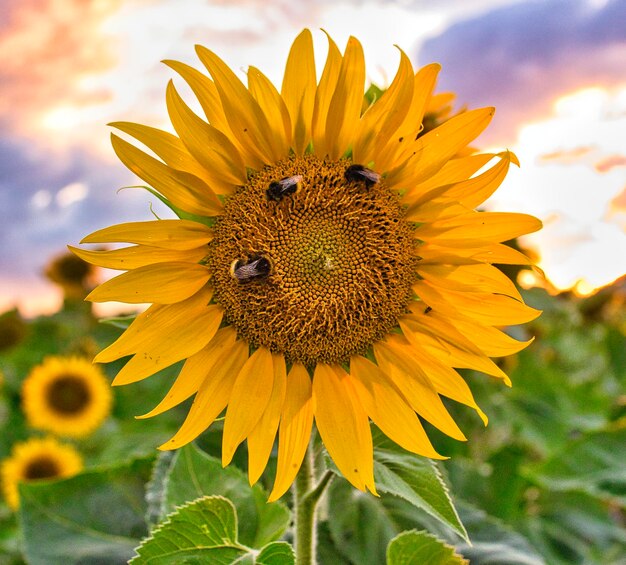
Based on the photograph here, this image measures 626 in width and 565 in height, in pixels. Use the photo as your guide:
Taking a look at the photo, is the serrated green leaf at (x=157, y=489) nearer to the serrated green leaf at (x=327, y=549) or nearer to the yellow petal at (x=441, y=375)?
the serrated green leaf at (x=327, y=549)

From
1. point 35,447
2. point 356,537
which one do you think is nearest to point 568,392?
point 356,537

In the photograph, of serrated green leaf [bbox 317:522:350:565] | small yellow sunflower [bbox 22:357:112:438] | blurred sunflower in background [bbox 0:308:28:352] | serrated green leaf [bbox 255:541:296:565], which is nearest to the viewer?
serrated green leaf [bbox 255:541:296:565]

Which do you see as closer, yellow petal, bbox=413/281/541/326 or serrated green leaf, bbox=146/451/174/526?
yellow petal, bbox=413/281/541/326

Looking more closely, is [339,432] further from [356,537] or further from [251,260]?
[356,537]

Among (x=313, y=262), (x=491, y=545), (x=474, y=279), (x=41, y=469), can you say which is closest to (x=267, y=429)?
(x=313, y=262)

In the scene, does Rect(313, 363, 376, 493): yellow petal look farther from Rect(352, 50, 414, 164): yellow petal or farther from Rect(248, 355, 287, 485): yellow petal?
Rect(352, 50, 414, 164): yellow petal

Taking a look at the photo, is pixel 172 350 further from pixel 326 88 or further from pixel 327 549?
pixel 327 549

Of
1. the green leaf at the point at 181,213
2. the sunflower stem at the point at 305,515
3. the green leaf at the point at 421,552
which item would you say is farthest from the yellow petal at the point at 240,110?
the green leaf at the point at 421,552

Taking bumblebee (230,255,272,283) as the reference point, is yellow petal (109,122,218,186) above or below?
above

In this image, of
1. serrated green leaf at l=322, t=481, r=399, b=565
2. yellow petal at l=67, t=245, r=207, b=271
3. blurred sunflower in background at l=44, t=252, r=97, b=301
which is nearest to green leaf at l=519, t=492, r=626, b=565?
serrated green leaf at l=322, t=481, r=399, b=565
